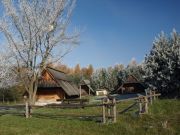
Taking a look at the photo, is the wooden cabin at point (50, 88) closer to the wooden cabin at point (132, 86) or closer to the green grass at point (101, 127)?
the wooden cabin at point (132, 86)

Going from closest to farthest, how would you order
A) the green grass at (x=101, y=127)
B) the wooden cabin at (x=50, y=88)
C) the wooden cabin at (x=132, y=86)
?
the green grass at (x=101, y=127) → the wooden cabin at (x=50, y=88) → the wooden cabin at (x=132, y=86)

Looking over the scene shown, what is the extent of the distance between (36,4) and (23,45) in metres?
4.20

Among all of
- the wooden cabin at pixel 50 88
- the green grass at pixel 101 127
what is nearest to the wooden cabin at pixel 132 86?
the wooden cabin at pixel 50 88

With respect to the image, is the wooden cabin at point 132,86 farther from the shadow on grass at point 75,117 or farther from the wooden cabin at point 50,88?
the shadow on grass at point 75,117

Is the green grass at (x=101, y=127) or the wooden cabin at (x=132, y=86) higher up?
the wooden cabin at (x=132, y=86)

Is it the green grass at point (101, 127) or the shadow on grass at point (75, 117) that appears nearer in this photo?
the green grass at point (101, 127)

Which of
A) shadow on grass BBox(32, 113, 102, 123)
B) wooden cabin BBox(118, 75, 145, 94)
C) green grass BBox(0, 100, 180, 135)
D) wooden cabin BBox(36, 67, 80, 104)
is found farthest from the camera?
wooden cabin BBox(118, 75, 145, 94)

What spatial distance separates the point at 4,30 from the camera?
3041cm

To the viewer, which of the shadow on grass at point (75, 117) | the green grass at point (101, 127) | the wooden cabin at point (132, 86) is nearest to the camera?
the green grass at point (101, 127)

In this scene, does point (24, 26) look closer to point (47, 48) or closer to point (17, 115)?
point (47, 48)

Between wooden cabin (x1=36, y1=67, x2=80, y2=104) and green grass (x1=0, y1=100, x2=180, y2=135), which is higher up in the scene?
wooden cabin (x1=36, y1=67, x2=80, y2=104)

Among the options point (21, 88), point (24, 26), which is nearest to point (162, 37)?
point (24, 26)

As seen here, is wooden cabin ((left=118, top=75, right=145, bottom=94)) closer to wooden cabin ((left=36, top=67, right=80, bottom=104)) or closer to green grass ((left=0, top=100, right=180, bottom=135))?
wooden cabin ((left=36, top=67, right=80, bottom=104))

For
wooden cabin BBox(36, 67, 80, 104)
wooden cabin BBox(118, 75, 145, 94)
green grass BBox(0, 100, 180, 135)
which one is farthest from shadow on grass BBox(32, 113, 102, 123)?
wooden cabin BBox(118, 75, 145, 94)
